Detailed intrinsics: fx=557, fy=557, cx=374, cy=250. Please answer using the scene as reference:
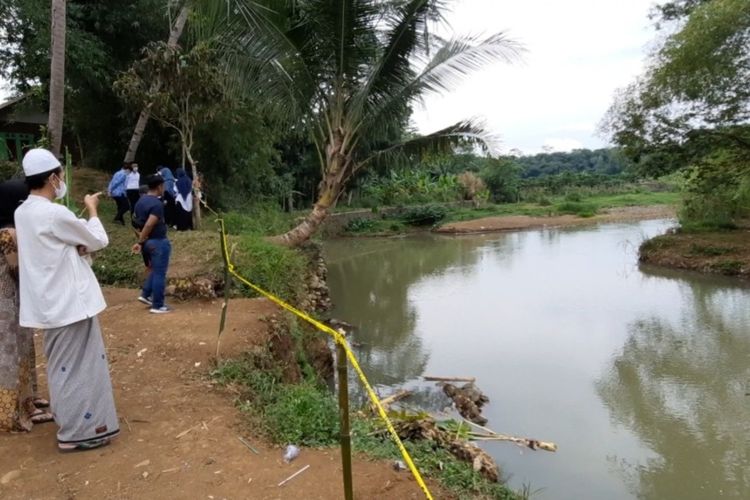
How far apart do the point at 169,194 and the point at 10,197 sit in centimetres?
642

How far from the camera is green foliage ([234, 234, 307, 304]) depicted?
702cm

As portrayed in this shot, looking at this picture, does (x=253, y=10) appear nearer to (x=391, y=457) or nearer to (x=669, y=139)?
(x=391, y=457)

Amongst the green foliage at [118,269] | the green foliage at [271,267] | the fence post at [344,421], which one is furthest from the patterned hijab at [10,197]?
the green foliage at [118,269]

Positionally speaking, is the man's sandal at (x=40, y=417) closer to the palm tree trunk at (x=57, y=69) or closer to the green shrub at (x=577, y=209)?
the palm tree trunk at (x=57, y=69)

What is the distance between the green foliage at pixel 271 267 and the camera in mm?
7021

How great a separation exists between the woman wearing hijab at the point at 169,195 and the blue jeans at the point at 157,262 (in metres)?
3.25

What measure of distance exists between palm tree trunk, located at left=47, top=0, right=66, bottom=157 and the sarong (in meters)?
6.60

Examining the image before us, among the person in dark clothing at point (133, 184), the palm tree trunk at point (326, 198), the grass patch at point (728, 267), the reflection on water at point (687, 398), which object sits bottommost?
the reflection on water at point (687, 398)

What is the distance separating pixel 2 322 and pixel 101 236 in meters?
0.80

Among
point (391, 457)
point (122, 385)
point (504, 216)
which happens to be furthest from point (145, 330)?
point (504, 216)

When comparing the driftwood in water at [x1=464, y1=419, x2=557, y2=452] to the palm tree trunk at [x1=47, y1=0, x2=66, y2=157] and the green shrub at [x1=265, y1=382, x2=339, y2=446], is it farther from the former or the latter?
the palm tree trunk at [x1=47, y1=0, x2=66, y2=157]

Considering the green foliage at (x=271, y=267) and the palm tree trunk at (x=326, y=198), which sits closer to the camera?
the green foliage at (x=271, y=267)

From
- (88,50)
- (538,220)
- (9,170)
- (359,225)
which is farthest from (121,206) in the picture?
(538,220)

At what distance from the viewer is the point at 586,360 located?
783cm
